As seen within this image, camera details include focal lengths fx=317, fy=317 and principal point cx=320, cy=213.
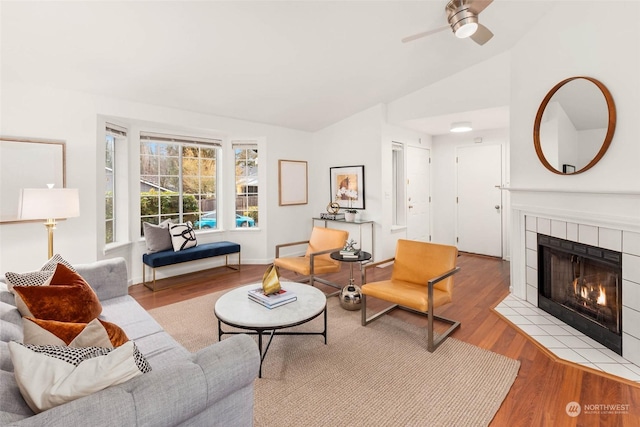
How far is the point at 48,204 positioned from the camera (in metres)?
2.74

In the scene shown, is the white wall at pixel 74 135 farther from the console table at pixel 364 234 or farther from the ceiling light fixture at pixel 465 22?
the ceiling light fixture at pixel 465 22

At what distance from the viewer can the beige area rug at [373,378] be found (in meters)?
1.83

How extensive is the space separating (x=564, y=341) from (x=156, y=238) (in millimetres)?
4666

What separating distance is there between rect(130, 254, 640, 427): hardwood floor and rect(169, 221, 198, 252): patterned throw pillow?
0.50 meters

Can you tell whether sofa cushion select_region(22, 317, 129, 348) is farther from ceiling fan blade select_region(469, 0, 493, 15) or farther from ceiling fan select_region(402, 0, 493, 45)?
ceiling fan blade select_region(469, 0, 493, 15)

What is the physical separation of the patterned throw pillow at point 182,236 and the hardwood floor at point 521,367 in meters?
0.50

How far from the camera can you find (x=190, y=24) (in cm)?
271

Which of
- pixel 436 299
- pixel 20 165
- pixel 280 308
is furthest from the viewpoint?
pixel 20 165

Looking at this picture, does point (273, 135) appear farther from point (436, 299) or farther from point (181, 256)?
point (436, 299)

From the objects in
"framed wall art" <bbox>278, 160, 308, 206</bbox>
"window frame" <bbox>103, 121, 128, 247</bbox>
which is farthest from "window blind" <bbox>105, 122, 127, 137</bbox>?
"framed wall art" <bbox>278, 160, 308, 206</bbox>

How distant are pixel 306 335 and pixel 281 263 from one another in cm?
132

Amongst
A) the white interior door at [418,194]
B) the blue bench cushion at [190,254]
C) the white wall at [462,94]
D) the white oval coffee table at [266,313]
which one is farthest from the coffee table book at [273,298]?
the white interior door at [418,194]

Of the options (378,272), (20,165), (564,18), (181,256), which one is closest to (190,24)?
(20,165)

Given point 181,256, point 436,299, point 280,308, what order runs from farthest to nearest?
point 181,256
point 436,299
point 280,308
